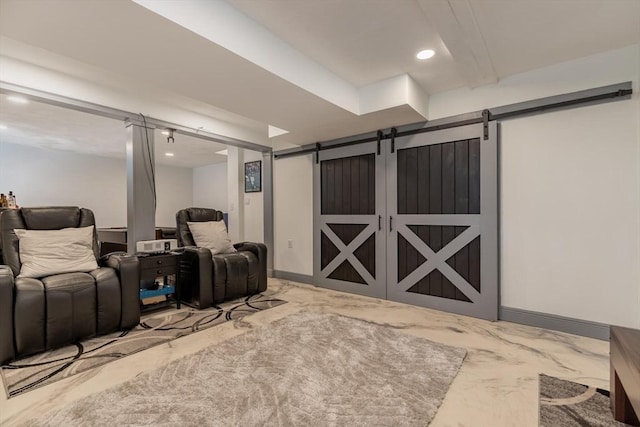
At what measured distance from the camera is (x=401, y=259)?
3.79 m

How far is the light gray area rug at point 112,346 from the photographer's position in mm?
2014

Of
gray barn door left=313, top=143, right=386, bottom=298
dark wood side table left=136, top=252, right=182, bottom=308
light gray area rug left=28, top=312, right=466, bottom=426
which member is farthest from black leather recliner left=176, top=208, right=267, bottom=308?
light gray area rug left=28, top=312, right=466, bottom=426

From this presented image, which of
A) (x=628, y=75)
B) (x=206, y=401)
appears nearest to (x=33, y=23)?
Result: (x=206, y=401)

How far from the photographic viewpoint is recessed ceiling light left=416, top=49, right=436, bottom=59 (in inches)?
105

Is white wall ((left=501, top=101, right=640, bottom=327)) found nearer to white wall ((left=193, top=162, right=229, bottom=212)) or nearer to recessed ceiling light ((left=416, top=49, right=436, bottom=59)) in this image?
recessed ceiling light ((left=416, top=49, right=436, bottom=59))

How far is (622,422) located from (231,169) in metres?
5.25

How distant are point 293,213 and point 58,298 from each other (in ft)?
10.0

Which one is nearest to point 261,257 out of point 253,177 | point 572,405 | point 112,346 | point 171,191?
point 253,177

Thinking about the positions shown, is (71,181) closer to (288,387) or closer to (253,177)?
(253,177)

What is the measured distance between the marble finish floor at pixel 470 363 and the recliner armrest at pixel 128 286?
57 centimetres

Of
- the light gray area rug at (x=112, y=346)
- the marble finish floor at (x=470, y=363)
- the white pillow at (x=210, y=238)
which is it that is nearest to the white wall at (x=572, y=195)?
the marble finish floor at (x=470, y=363)

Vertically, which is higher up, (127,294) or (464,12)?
(464,12)

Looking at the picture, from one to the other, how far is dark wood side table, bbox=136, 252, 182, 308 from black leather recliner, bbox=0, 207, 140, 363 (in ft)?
1.11

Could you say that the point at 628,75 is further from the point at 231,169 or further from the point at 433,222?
the point at 231,169
